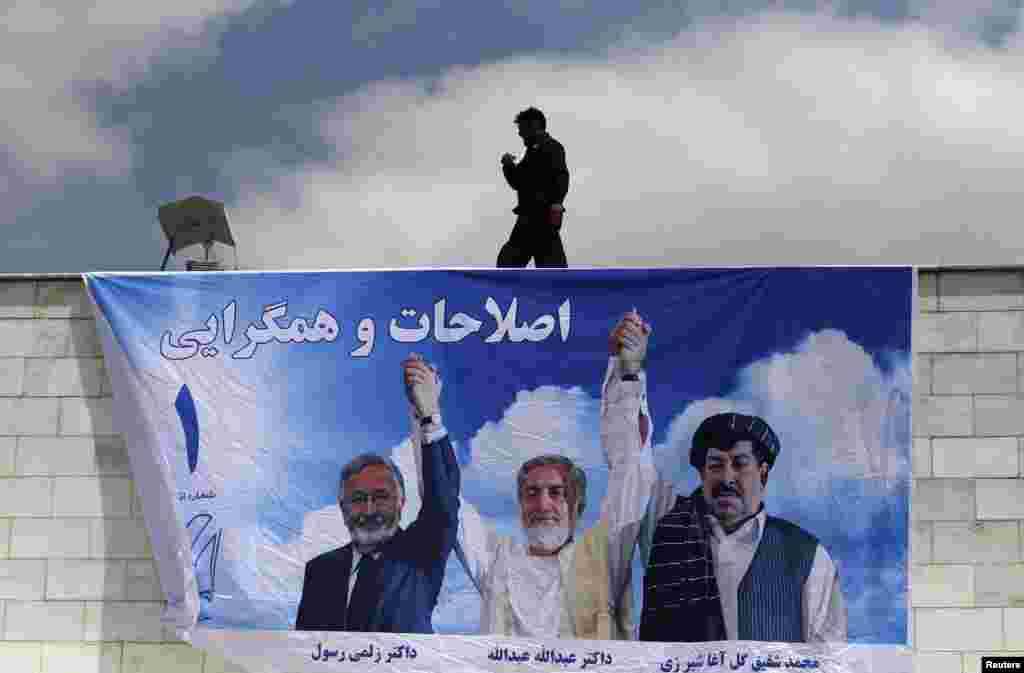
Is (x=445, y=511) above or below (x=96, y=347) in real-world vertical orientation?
below

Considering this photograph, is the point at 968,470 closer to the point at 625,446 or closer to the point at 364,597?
the point at 625,446

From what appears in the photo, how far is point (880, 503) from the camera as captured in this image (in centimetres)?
1028

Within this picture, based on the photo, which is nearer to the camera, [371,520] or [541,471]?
[541,471]

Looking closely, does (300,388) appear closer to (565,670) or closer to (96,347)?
(96,347)

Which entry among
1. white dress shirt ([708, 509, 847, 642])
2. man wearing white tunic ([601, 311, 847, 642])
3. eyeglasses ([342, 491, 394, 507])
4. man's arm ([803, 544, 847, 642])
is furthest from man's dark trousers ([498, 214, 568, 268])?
man's arm ([803, 544, 847, 642])

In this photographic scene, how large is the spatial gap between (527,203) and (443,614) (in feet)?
8.92

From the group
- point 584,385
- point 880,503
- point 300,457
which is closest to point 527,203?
point 584,385

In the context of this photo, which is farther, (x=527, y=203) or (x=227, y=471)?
(x=527, y=203)

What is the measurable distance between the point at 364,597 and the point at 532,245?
98.6 inches

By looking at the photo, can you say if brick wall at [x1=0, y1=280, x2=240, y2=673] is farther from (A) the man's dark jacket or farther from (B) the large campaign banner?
(A) the man's dark jacket

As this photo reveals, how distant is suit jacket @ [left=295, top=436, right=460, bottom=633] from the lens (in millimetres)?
10523

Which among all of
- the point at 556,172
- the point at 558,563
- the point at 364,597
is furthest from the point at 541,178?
A: the point at 364,597

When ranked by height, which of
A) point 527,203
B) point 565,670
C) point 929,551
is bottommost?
point 565,670

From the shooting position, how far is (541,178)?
11531mm
